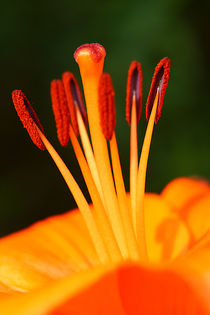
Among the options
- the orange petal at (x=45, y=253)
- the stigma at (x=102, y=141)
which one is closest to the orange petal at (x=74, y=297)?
the stigma at (x=102, y=141)

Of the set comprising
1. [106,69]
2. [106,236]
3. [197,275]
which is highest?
[106,69]

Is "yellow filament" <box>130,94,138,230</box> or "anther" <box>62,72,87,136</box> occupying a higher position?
"anther" <box>62,72,87,136</box>

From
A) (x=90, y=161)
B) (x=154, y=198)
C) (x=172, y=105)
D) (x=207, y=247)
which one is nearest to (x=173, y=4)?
(x=172, y=105)

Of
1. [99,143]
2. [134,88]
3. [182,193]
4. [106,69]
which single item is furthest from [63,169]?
[106,69]

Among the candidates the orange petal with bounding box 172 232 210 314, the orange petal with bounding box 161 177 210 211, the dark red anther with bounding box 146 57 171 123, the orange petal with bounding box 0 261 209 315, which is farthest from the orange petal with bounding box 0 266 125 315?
the orange petal with bounding box 161 177 210 211

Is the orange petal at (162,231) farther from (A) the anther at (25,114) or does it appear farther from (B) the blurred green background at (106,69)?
(B) the blurred green background at (106,69)

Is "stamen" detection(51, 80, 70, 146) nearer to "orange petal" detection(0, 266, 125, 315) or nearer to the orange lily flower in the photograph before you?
the orange lily flower

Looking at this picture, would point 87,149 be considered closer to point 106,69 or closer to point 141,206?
point 141,206
